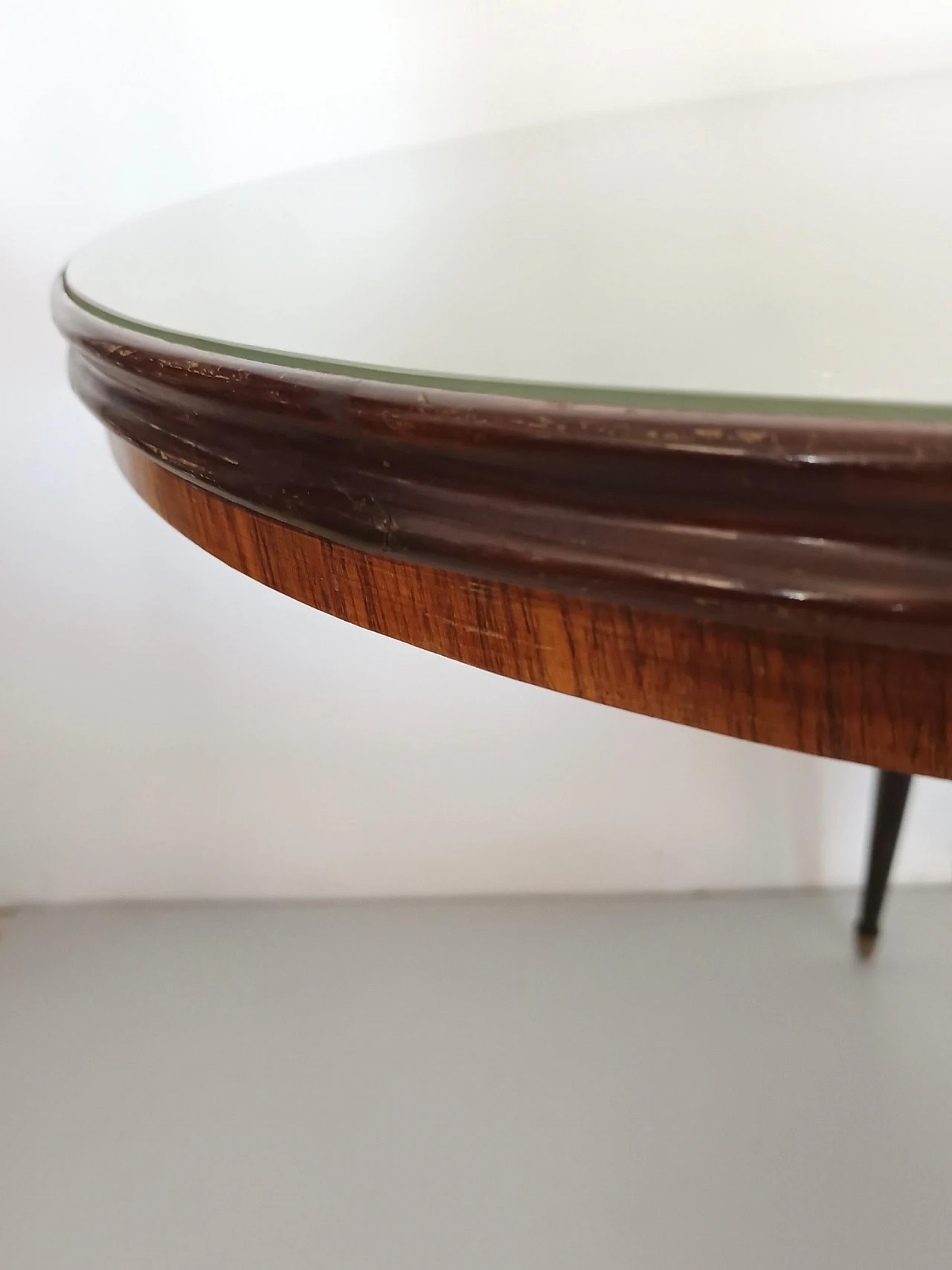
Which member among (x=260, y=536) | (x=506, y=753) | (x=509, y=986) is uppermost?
(x=260, y=536)

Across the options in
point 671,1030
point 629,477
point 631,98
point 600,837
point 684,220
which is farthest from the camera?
point 600,837

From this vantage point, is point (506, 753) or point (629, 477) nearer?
point (629, 477)

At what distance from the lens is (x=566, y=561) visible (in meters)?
0.16

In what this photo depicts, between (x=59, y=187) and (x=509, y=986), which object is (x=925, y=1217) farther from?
(x=59, y=187)

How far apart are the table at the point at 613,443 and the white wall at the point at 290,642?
1.27ft

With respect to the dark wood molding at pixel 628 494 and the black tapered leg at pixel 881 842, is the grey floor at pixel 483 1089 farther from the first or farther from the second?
the dark wood molding at pixel 628 494

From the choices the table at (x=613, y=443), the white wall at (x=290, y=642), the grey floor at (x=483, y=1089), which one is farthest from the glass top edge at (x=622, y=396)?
the grey floor at (x=483, y=1089)

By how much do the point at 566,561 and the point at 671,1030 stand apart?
0.76 m

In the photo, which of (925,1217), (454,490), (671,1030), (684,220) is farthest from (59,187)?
(925,1217)

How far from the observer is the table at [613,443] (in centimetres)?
14

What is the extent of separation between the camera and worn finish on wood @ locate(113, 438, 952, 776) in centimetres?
15

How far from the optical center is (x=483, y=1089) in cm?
79

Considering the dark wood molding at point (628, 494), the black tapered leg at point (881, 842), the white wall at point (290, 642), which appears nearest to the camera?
the dark wood molding at point (628, 494)

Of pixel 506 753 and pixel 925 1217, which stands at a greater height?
pixel 506 753
